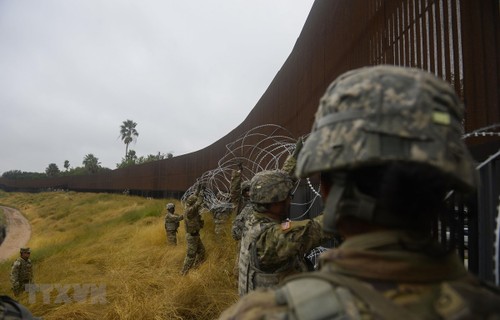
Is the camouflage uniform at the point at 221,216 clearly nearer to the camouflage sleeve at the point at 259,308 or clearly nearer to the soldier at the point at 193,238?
the soldier at the point at 193,238

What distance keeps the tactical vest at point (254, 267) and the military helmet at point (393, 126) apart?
1562 millimetres

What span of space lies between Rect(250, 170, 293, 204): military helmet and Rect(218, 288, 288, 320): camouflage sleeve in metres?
1.69

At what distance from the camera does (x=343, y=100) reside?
1.04 metres

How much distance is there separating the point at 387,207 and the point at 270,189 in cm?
176

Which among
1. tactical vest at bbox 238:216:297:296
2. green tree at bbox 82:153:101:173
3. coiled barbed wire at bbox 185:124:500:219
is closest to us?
tactical vest at bbox 238:216:297:296

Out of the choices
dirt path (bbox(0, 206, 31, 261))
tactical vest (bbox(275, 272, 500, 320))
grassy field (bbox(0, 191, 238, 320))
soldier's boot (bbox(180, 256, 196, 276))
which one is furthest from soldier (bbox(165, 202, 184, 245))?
dirt path (bbox(0, 206, 31, 261))

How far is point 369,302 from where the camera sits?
839 mm

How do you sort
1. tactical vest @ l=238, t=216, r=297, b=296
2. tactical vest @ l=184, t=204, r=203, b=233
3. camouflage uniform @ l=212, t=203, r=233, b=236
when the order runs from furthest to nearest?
1. camouflage uniform @ l=212, t=203, r=233, b=236
2. tactical vest @ l=184, t=204, r=203, b=233
3. tactical vest @ l=238, t=216, r=297, b=296

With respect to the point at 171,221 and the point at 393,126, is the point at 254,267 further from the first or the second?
the point at 171,221

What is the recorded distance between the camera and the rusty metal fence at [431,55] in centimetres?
180

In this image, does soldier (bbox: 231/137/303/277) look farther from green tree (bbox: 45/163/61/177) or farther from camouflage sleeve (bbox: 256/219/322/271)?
green tree (bbox: 45/163/61/177)

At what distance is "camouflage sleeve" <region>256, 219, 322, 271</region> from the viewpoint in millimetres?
2291

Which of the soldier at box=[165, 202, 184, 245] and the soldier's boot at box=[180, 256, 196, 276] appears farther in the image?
the soldier at box=[165, 202, 184, 245]

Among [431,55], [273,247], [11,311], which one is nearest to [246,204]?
[273,247]
